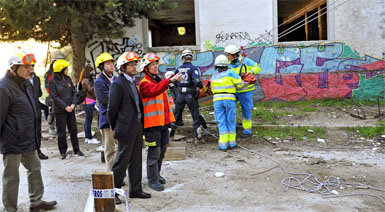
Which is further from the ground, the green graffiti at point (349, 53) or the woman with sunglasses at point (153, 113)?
the green graffiti at point (349, 53)

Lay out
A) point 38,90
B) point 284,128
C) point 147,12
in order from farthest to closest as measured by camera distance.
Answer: point 147,12 → point 284,128 → point 38,90

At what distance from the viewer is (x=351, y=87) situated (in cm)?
1172

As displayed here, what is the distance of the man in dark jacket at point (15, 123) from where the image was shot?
397cm

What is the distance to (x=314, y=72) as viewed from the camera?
11.8 meters

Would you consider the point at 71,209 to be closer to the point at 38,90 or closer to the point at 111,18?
the point at 38,90

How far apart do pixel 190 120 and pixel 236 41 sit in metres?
3.81

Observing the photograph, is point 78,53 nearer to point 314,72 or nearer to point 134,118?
point 134,118

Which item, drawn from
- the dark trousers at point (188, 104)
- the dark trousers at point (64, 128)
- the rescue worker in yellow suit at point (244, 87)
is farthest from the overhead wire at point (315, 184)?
the dark trousers at point (64, 128)

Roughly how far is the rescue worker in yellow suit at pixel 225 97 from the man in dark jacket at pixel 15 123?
396 cm

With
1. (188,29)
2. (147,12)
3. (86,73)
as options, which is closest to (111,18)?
(147,12)

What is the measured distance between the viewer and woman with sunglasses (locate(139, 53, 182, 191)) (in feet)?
15.8

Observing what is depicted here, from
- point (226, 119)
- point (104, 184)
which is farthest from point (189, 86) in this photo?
point (104, 184)

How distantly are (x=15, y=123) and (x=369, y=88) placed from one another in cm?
1112

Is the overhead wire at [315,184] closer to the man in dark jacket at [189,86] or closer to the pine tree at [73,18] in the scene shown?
the man in dark jacket at [189,86]
